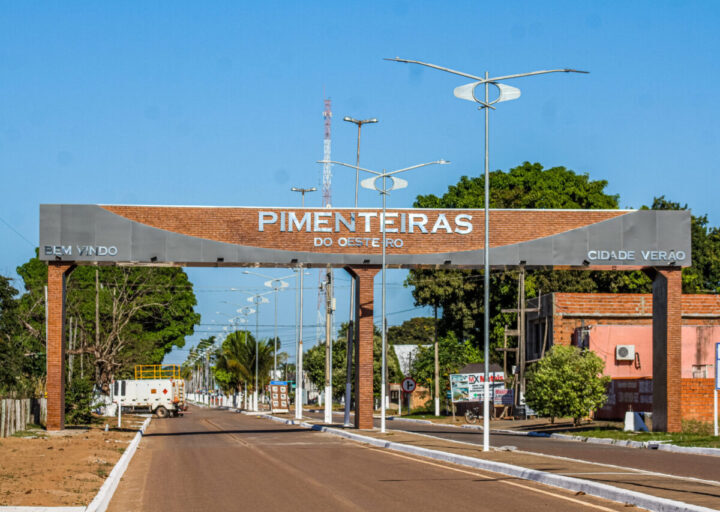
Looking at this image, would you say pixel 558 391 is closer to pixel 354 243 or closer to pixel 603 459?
pixel 354 243

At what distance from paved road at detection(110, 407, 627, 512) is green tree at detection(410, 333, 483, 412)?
5130 centimetres

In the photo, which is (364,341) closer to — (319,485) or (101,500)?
(319,485)

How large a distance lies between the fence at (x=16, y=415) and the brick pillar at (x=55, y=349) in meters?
1.11

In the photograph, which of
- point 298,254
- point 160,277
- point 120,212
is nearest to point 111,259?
point 120,212

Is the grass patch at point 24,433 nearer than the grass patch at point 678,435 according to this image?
No

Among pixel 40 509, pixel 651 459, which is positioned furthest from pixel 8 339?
pixel 40 509

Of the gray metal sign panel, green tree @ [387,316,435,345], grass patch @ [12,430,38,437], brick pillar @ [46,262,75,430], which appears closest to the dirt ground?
grass patch @ [12,430,38,437]

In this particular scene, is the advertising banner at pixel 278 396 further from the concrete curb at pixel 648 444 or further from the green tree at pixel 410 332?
the green tree at pixel 410 332

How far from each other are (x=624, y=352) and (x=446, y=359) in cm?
2402

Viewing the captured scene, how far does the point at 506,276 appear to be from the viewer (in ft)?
236

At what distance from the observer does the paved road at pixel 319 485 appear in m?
14.5

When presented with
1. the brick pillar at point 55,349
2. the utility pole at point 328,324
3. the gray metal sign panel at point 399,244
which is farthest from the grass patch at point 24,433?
the utility pole at point 328,324

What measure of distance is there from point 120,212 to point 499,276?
128ft

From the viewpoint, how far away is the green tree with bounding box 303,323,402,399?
102 meters
